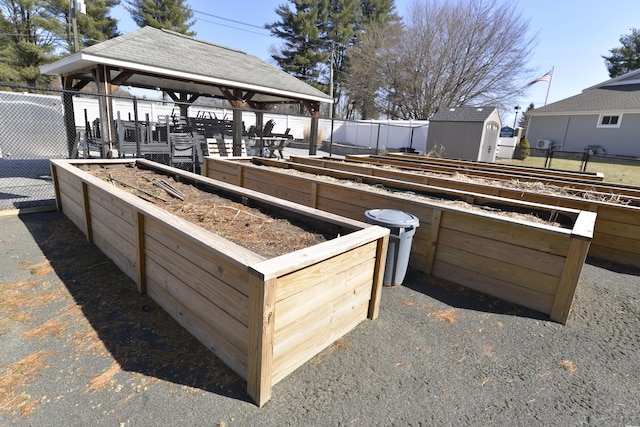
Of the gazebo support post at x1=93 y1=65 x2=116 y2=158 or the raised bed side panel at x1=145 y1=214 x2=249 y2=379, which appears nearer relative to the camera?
the raised bed side panel at x1=145 y1=214 x2=249 y2=379

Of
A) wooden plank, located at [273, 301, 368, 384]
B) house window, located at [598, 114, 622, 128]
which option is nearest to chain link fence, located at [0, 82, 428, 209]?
wooden plank, located at [273, 301, 368, 384]

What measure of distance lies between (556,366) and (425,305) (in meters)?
1.06

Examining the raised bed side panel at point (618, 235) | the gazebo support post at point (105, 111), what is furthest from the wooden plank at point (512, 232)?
the gazebo support post at point (105, 111)

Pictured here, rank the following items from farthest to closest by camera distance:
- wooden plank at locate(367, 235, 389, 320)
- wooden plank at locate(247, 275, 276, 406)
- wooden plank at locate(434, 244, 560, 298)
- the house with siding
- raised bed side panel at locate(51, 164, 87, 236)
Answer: the house with siding
raised bed side panel at locate(51, 164, 87, 236)
wooden plank at locate(434, 244, 560, 298)
wooden plank at locate(367, 235, 389, 320)
wooden plank at locate(247, 275, 276, 406)

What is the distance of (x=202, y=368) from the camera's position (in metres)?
2.15

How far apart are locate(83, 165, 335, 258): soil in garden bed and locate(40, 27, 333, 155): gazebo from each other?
260 cm

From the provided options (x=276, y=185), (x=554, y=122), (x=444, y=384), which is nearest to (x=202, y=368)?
(x=444, y=384)

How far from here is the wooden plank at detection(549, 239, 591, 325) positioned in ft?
9.25

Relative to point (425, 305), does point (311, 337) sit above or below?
above

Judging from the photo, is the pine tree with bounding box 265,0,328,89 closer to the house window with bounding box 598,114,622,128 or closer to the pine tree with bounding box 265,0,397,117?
the pine tree with bounding box 265,0,397,117

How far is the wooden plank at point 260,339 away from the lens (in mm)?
1731

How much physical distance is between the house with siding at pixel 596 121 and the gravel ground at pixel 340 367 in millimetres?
23424

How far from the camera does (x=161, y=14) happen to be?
90.8ft

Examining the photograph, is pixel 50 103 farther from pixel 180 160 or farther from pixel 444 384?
pixel 444 384
